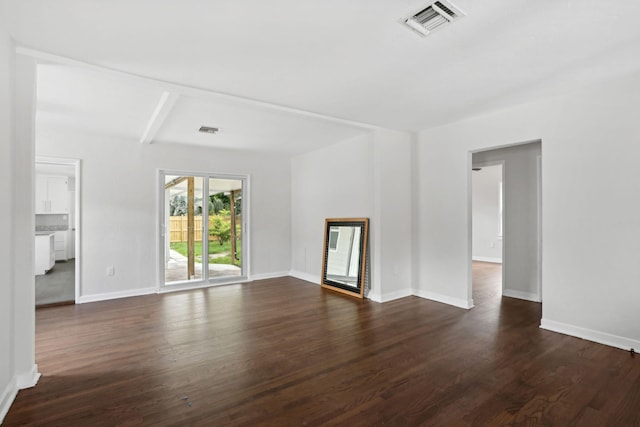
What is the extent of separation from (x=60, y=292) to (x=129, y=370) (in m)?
3.85

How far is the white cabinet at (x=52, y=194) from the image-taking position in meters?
8.18

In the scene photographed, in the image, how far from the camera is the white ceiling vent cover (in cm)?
197

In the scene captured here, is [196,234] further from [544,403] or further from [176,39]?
[544,403]

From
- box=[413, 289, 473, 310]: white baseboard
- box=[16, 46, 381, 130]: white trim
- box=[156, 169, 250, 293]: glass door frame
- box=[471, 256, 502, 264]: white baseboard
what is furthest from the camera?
box=[471, 256, 502, 264]: white baseboard

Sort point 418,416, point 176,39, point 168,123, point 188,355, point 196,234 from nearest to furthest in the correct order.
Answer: point 418,416 → point 176,39 → point 188,355 → point 168,123 → point 196,234

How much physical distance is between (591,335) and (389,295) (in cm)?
227

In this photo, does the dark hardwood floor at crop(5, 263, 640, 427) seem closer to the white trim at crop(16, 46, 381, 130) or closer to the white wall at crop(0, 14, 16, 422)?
the white wall at crop(0, 14, 16, 422)

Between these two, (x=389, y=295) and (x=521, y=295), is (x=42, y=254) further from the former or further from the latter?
(x=521, y=295)

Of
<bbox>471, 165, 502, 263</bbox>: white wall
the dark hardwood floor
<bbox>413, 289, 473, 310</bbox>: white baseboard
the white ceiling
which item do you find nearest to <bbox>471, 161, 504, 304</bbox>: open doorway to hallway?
<bbox>471, 165, 502, 263</bbox>: white wall

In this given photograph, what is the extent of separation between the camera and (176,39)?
2.34 m

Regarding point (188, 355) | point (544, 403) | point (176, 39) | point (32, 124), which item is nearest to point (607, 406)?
point (544, 403)

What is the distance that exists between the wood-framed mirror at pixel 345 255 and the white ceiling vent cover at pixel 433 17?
3.21 meters

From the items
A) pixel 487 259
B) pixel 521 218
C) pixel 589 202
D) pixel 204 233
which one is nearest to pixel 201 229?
pixel 204 233

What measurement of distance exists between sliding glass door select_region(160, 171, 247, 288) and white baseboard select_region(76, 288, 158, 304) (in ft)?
0.89
